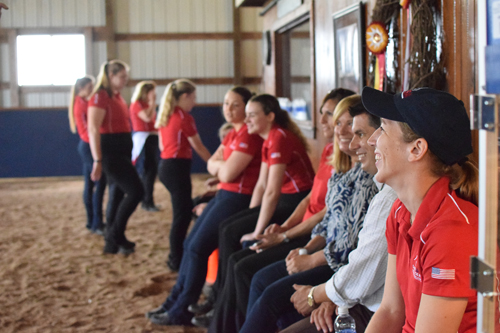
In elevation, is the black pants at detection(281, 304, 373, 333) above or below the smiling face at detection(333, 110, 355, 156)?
below

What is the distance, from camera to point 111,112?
4172 millimetres

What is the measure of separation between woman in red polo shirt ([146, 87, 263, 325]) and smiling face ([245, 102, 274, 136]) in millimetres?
129

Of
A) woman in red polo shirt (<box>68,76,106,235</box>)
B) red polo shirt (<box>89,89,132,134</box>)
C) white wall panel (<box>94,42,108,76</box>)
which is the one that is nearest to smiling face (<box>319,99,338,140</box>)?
red polo shirt (<box>89,89,132,134</box>)

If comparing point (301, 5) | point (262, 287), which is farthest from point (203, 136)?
point (262, 287)

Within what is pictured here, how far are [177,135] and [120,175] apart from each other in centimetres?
62

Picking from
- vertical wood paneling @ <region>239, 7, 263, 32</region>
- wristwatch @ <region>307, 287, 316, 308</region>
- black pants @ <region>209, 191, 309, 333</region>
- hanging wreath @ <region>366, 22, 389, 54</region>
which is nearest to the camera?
wristwatch @ <region>307, 287, 316, 308</region>

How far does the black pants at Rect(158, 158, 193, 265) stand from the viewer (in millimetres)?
3715

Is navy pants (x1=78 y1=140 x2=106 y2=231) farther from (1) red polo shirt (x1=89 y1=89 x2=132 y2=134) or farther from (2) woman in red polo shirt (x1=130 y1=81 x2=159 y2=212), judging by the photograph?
(1) red polo shirt (x1=89 y1=89 x2=132 y2=134)

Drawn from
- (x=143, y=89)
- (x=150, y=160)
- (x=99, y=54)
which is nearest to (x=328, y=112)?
(x=143, y=89)

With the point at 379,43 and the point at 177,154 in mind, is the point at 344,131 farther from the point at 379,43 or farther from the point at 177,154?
the point at 177,154

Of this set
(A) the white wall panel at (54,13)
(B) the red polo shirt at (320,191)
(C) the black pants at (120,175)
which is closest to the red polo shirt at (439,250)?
(B) the red polo shirt at (320,191)

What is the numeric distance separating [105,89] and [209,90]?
541 cm

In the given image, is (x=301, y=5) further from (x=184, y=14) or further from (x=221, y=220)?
(x=184, y=14)

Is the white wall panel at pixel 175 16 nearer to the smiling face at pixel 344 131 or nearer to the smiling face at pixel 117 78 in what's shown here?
the smiling face at pixel 117 78
